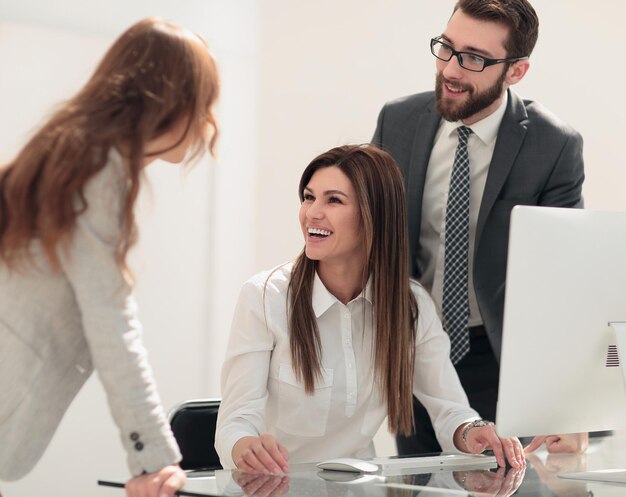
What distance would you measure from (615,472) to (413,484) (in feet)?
1.36

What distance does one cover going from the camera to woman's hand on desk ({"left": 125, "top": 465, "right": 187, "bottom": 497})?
147cm

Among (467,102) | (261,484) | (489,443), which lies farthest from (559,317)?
(467,102)

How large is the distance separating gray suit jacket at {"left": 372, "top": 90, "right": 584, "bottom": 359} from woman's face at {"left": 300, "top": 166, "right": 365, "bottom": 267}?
30 cm

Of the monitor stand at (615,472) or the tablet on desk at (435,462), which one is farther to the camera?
the tablet on desk at (435,462)

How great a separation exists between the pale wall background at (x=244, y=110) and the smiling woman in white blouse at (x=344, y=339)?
1.60m

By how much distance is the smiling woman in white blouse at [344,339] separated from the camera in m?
2.30

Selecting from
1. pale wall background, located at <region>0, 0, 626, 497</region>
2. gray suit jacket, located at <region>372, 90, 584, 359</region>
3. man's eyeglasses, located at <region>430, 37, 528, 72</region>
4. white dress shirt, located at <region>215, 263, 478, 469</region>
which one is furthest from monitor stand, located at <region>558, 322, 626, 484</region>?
pale wall background, located at <region>0, 0, 626, 497</region>

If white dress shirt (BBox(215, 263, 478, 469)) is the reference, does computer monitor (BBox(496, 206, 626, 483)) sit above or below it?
above

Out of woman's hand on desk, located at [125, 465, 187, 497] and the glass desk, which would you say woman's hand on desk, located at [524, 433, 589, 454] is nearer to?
the glass desk

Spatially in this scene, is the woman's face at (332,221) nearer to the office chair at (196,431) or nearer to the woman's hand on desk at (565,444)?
the office chair at (196,431)

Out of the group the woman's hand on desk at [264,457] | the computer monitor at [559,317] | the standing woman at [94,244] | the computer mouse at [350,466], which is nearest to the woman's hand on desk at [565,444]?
the computer monitor at [559,317]

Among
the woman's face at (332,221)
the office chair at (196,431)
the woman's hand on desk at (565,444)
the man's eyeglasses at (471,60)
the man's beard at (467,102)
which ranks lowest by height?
the office chair at (196,431)

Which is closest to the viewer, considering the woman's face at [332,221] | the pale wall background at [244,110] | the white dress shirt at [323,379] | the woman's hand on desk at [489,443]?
the woman's hand on desk at [489,443]

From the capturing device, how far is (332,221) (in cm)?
242
